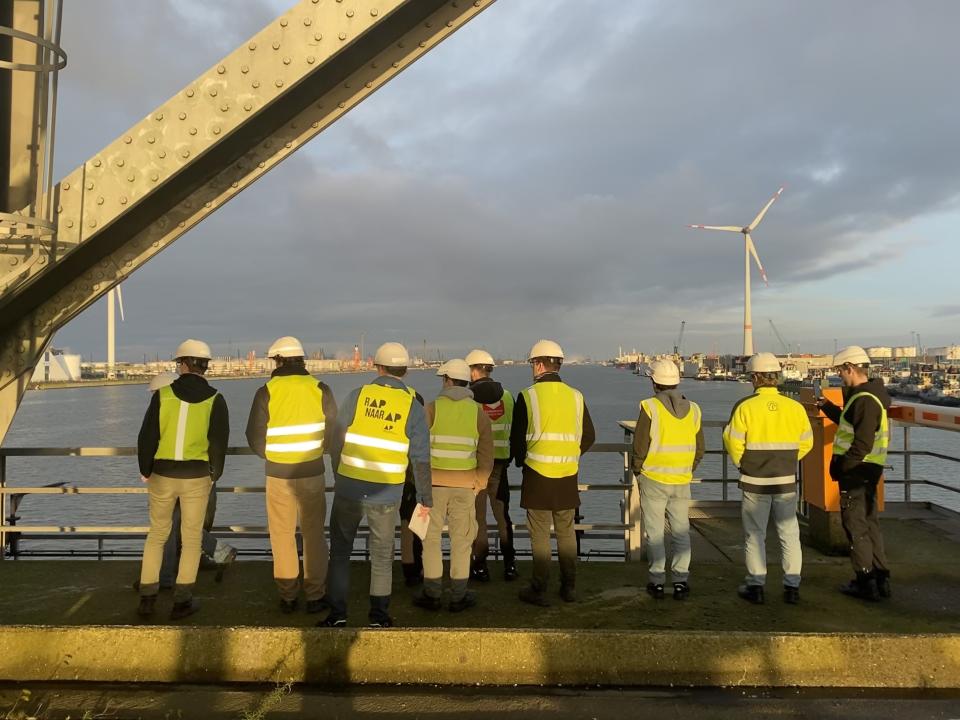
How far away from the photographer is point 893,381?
12962cm

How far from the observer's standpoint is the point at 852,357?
5.12m

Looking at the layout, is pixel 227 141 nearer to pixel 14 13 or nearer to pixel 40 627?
pixel 14 13

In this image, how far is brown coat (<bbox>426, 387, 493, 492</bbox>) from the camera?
4.73 metres

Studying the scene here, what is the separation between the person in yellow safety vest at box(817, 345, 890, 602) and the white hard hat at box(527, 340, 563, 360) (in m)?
2.47

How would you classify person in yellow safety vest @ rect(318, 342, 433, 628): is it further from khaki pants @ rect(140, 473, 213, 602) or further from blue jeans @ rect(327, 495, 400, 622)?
khaki pants @ rect(140, 473, 213, 602)

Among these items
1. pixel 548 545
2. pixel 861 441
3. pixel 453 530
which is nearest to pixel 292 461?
pixel 453 530

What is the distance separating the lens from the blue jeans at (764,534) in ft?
15.5

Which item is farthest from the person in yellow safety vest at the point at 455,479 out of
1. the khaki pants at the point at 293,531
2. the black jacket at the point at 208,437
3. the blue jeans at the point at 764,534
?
the blue jeans at the point at 764,534

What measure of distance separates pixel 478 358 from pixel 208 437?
8.35 ft

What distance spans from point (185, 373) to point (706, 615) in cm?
439

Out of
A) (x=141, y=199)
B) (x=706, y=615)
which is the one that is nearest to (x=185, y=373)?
(x=141, y=199)

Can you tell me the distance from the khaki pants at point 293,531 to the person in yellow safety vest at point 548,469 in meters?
1.62

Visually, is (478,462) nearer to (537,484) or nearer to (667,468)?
(537,484)

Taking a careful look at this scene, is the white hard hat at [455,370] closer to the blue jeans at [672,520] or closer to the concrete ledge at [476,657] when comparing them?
the blue jeans at [672,520]
